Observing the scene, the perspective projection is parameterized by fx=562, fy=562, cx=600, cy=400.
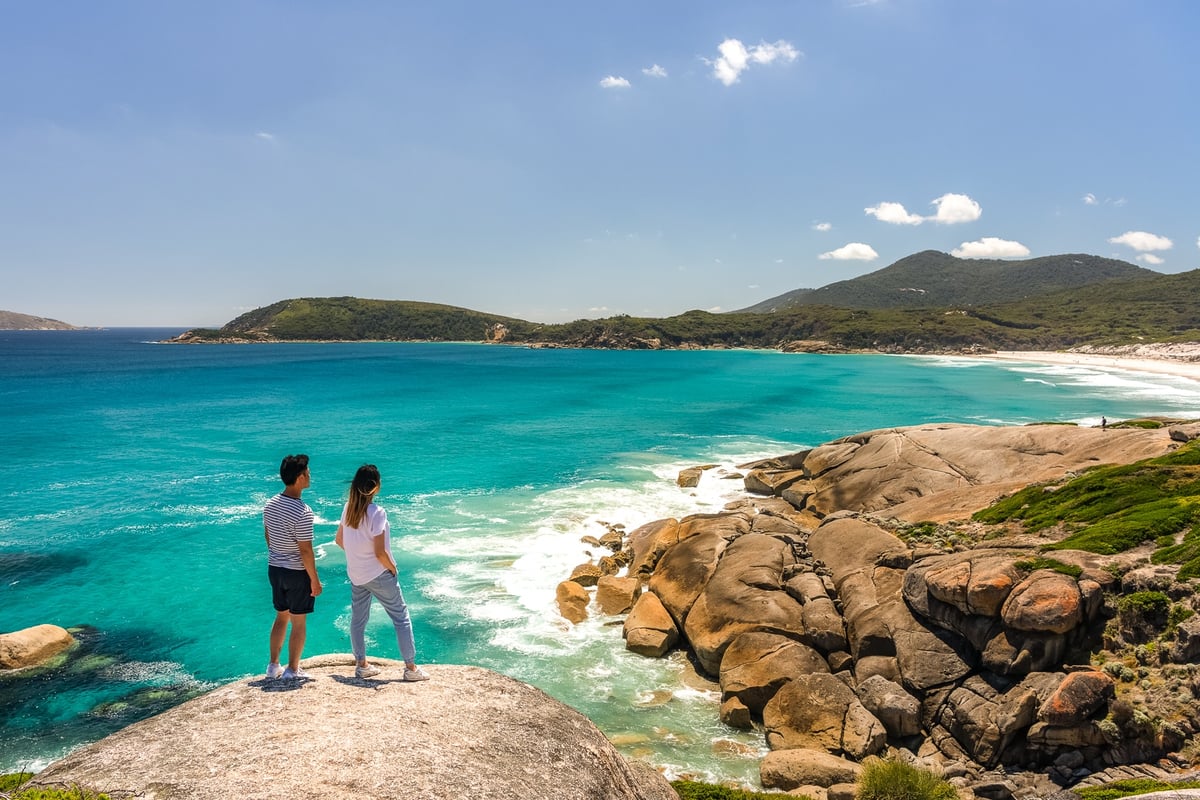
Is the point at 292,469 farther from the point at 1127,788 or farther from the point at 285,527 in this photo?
the point at 1127,788

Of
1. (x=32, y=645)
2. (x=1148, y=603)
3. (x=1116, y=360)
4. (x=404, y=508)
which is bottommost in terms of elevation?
(x=32, y=645)

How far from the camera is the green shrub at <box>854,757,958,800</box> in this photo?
9812 mm

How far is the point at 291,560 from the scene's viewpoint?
306 inches

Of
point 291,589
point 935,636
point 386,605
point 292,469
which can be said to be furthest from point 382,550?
point 935,636

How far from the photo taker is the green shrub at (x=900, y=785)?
981cm

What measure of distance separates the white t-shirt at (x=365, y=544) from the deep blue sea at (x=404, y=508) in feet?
30.9

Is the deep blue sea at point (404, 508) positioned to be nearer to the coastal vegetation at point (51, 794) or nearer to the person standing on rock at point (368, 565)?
the person standing on rock at point (368, 565)

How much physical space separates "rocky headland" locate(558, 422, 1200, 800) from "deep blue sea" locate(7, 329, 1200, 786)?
1.66 metres

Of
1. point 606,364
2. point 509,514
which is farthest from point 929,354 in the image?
point 509,514

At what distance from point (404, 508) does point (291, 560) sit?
2693cm

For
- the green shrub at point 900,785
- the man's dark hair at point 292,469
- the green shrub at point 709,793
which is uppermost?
the man's dark hair at point 292,469

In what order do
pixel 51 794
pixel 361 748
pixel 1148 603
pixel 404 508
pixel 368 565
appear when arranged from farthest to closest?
pixel 404 508, pixel 1148 603, pixel 368 565, pixel 361 748, pixel 51 794

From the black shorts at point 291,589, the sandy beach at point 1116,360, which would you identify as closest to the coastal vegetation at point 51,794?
the black shorts at point 291,589

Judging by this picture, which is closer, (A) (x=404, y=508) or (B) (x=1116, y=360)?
(A) (x=404, y=508)
